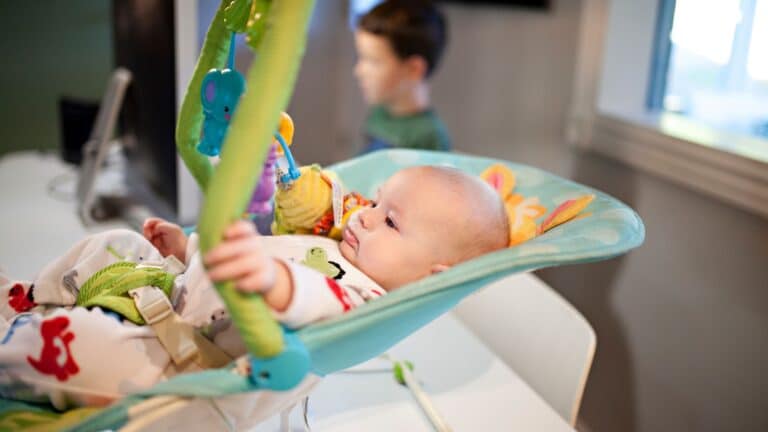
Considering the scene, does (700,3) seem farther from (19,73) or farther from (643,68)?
(19,73)

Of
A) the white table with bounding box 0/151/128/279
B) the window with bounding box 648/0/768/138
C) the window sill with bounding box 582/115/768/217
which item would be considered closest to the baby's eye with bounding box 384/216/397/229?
the white table with bounding box 0/151/128/279

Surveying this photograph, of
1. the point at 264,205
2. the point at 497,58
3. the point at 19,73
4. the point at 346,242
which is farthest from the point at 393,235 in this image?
the point at 19,73

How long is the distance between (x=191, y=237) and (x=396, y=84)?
1149 millimetres

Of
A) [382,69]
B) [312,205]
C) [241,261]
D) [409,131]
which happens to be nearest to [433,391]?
[312,205]

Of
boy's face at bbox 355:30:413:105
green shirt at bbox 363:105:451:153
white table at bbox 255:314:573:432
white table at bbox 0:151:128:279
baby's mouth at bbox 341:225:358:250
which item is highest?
boy's face at bbox 355:30:413:105

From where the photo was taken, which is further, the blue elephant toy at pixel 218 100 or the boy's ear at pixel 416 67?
the boy's ear at pixel 416 67

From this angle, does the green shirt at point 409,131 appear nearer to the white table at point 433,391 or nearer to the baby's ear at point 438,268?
the white table at point 433,391

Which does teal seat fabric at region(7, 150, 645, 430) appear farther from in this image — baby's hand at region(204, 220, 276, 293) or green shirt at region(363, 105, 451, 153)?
green shirt at region(363, 105, 451, 153)

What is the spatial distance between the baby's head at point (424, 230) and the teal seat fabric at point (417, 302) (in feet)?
0.34

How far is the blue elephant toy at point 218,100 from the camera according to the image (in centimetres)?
82

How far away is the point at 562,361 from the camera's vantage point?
3.71 feet

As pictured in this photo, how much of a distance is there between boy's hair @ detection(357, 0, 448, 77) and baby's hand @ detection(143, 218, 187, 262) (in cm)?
113

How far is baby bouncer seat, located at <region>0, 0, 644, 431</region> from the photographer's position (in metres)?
0.64

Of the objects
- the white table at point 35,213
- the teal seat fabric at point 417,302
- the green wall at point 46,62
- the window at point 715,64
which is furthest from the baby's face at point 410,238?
the green wall at point 46,62
